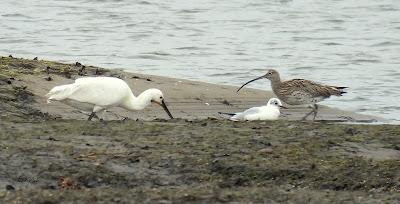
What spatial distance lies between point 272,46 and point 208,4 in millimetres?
7875

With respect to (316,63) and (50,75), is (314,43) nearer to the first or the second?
(316,63)

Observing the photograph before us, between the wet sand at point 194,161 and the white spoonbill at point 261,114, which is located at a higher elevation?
the wet sand at point 194,161

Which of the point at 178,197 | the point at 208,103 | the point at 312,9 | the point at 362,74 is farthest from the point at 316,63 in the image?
the point at 178,197

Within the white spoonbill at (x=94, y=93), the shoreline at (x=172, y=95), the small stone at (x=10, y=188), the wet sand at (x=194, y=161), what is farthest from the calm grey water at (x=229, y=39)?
the small stone at (x=10, y=188)

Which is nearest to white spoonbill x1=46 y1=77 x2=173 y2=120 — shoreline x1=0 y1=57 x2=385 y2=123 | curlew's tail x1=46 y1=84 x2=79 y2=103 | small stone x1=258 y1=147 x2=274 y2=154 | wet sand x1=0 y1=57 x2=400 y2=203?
curlew's tail x1=46 y1=84 x2=79 y2=103

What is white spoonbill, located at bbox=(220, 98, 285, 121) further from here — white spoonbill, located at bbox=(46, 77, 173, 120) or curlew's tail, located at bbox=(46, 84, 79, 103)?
curlew's tail, located at bbox=(46, 84, 79, 103)

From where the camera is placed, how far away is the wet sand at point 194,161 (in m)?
8.26

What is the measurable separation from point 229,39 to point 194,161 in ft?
48.0

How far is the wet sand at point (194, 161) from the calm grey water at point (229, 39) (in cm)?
585

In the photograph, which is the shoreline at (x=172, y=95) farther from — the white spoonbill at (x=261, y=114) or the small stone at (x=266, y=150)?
the small stone at (x=266, y=150)

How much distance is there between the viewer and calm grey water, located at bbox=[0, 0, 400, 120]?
765 inches

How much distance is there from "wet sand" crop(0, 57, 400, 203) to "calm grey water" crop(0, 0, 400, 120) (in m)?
5.85

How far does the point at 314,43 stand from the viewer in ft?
77.5

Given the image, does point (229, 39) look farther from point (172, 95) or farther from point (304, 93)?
point (304, 93)
